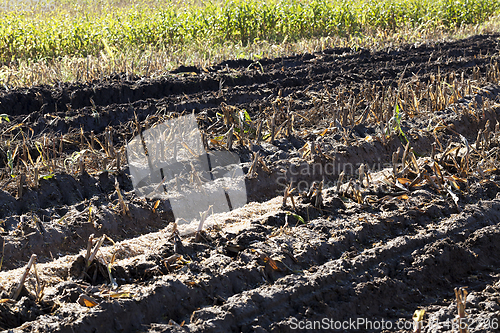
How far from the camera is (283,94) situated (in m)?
6.78

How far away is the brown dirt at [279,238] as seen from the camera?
Answer: 234 centimetres

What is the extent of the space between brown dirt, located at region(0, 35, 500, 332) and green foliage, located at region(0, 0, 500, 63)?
497cm

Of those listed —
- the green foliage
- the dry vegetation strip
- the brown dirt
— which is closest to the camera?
the brown dirt

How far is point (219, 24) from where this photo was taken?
11.4m

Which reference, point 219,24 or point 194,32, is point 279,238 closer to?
point 194,32

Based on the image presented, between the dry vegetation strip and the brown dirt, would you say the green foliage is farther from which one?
the brown dirt

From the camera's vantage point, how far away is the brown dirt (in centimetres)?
234

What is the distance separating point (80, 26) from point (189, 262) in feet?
30.3

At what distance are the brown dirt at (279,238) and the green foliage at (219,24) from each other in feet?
16.3

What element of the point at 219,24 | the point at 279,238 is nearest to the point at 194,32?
the point at 219,24

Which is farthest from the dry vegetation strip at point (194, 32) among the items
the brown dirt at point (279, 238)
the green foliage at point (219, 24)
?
the brown dirt at point (279, 238)

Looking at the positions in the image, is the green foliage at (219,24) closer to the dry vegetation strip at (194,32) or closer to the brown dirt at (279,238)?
the dry vegetation strip at (194,32)

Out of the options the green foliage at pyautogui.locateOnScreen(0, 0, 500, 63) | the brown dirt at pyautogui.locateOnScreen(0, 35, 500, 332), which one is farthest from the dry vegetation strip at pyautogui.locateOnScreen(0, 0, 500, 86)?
the brown dirt at pyautogui.locateOnScreen(0, 35, 500, 332)

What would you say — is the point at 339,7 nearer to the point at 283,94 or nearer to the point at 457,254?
the point at 283,94
